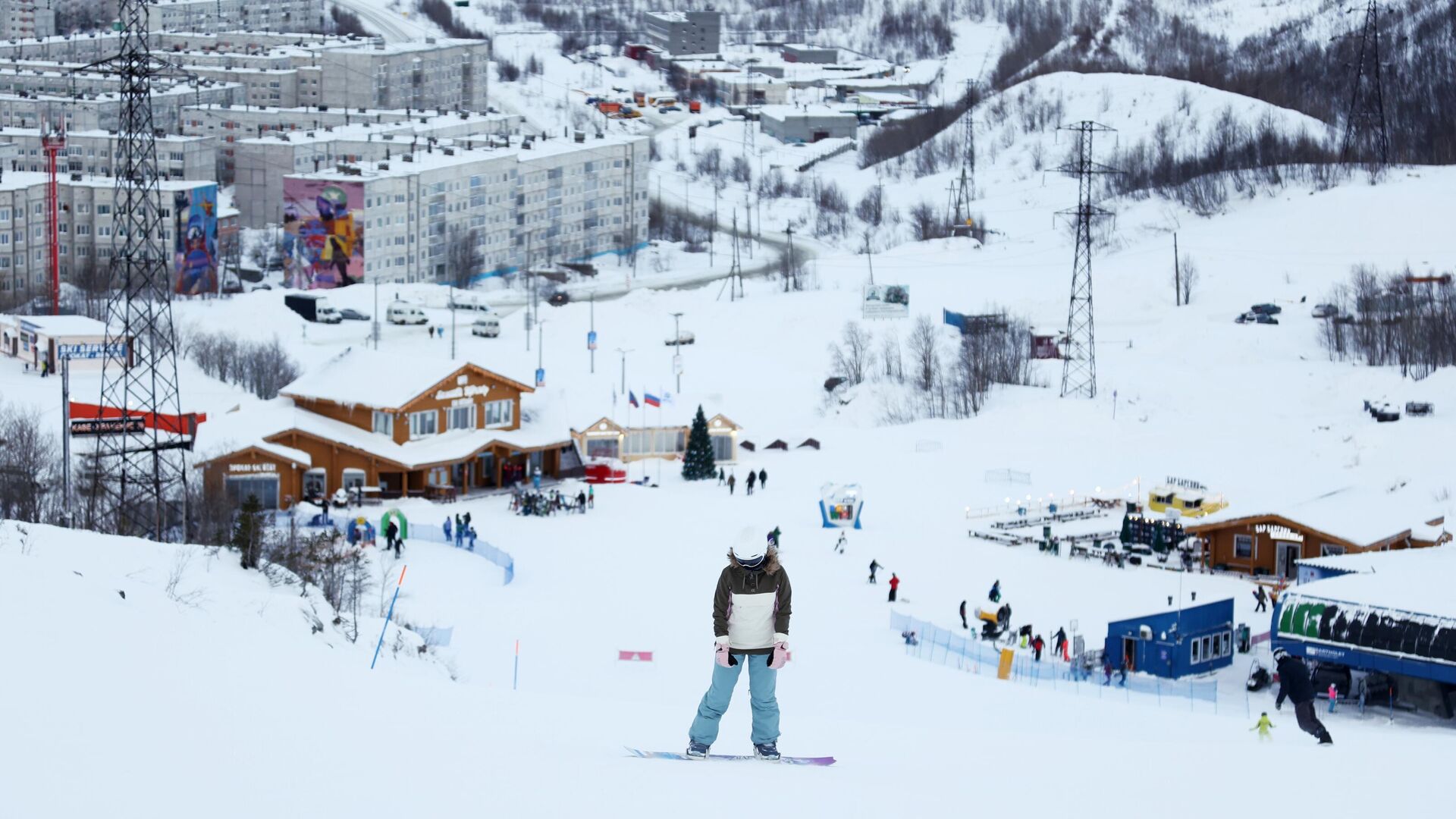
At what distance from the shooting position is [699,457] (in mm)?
35594

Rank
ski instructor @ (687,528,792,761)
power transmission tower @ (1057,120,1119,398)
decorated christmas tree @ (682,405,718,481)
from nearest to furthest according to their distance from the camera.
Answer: ski instructor @ (687,528,792,761), decorated christmas tree @ (682,405,718,481), power transmission tower @ (1057,120,1119,398)

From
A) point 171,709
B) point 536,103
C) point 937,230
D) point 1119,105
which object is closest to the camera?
point 171,709

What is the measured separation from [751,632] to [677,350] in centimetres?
3628

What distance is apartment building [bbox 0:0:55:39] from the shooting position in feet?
368

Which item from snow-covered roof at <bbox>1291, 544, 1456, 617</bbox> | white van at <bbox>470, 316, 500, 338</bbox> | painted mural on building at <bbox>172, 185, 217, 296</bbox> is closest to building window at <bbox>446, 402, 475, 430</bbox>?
white van at <bbox>470, 316, 500, 338</bbox>

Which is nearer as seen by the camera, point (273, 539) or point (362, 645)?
point (362, 645)

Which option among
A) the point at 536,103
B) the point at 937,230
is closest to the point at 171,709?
the point at 937,230

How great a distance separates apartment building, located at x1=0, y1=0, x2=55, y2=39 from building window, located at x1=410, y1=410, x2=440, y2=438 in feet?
283

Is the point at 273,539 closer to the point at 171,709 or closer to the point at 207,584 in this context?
the point at 207,584

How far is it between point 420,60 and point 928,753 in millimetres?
87816

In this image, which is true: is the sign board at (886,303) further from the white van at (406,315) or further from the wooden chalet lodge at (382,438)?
the wooden chalet lodge at (382,438)

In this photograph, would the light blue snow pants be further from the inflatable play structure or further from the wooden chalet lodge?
the wooden chalet lodge

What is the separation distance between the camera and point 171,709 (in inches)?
346

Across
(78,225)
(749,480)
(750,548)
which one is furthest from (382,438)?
(78,225)
